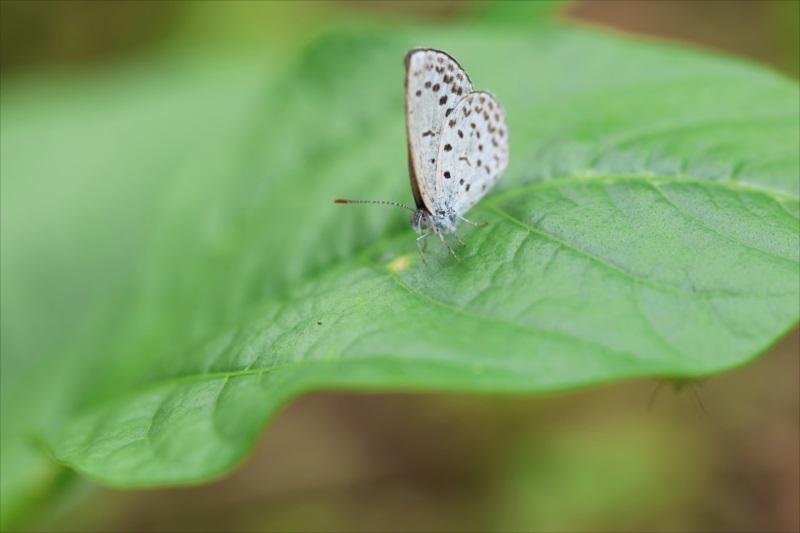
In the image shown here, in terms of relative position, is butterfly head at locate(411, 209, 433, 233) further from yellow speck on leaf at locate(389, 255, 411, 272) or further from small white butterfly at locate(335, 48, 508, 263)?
yellow speck on leaf at locate(389, 255, 411, 272)

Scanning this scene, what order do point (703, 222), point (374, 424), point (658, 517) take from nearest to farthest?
point (703, 222) < point (658, 517) < point (374, 424)

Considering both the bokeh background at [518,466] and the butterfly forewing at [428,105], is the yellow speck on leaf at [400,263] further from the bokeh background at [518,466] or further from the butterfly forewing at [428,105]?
the bokeh background at [518,466]

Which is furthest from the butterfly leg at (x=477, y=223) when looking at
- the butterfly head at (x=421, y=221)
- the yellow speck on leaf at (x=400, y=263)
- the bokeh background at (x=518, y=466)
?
the bokeh background at (x=518, y=466)

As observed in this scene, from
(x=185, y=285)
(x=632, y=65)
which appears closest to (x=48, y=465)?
(x=185, y=285)

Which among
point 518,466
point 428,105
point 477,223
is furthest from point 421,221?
point 518,466

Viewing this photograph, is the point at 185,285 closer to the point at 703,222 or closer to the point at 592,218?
the point at 592,218

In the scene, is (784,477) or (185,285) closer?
(185,285)

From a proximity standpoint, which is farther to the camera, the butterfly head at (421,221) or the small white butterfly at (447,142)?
the butterfly head at (421,221)

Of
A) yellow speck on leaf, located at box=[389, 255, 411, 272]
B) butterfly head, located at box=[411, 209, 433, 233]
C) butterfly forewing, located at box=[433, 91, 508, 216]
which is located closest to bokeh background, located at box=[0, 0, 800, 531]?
butterfly forewing, located at box=[433, 91, 508, 216]
